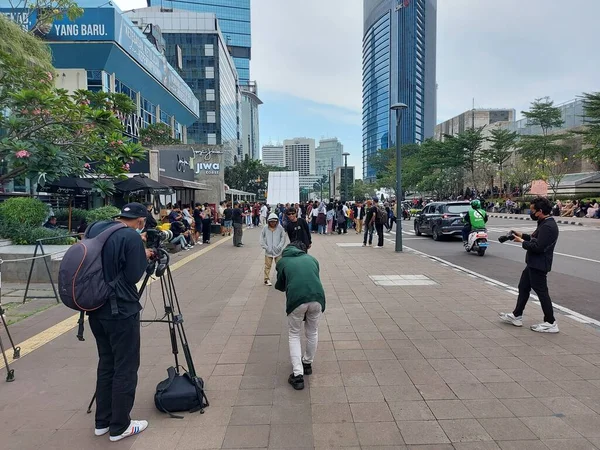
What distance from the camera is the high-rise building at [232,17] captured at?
123 m

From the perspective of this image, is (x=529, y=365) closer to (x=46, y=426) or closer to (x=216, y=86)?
(x=46, y=426)

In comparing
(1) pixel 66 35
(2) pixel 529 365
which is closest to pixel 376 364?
(2) pixel 529 365

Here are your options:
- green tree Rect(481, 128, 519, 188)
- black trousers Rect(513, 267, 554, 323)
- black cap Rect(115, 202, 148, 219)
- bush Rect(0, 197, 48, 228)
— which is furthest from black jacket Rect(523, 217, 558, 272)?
green tree Rect(481, 128, 519, 188)

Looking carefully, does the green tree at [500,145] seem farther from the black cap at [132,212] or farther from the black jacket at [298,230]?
the black cap at [132,212]

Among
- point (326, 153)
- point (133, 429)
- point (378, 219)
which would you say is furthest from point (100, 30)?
point (326, 153)

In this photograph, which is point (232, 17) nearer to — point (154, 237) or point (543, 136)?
point (543, 136)

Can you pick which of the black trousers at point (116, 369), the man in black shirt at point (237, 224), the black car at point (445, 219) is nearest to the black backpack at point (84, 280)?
the black trousers at point (116, 369)

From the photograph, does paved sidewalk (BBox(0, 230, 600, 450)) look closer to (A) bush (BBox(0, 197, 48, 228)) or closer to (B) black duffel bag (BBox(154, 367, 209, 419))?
(B) black duffel bag (BBox(154, 367, 209, 419))

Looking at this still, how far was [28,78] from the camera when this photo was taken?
32.5 feet

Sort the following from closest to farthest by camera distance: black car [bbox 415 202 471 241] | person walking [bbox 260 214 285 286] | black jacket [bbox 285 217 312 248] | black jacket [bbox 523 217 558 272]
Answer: black jacket [bbox 523 217 558 272]
black jacket [bbox 285 217 312 248]
person walking [bbox 260 214 285 286]
black car [bbox 415 202 471 241]

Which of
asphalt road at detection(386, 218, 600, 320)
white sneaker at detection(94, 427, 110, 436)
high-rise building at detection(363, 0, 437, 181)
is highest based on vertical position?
high-rise building at detection(363, 0, 437, 181)

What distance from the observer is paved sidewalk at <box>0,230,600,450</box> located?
3.12 metres

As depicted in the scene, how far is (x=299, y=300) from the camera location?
3.91 m

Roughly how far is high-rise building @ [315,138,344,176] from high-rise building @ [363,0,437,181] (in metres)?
20.7
